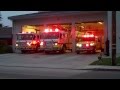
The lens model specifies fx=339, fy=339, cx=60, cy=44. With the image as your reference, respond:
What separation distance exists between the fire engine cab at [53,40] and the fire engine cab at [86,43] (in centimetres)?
184

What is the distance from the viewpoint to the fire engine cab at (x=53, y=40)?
3597 centimetres

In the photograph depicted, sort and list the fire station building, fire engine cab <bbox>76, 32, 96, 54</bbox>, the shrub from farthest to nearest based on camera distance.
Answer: the shrub
the fire station building
fire engine cab <bbox>76, 32, 96, 54</bbox>

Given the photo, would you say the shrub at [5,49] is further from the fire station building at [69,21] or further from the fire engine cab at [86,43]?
the fire engine cab at [86,43]

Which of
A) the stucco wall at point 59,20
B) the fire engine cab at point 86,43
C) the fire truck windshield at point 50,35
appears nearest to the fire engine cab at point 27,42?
the fire truck windshield at point 50,35

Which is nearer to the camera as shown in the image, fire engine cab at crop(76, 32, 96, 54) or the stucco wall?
fire engine cab at crop(76, 32, 96, 54)

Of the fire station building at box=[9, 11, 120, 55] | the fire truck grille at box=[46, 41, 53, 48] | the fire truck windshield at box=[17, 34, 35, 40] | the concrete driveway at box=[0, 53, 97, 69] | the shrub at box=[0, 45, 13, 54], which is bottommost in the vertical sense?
the concrete driveway at box=[0, 53, 97, 69]

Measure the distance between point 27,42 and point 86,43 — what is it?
6998mm

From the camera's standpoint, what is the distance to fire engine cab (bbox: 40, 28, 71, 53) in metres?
36.0

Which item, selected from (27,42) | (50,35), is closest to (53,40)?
(50,35)

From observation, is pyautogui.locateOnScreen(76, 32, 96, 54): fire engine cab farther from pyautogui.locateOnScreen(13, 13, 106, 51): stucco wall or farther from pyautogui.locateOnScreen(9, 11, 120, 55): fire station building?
pyautogui.locateOnScreen(13, 13, 106, 51): stucco wall

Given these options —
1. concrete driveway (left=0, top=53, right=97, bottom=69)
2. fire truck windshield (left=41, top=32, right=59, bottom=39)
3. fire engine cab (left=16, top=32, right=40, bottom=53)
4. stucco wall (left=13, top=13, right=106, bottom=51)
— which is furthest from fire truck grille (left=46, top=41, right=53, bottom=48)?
stucco wall (left=13, top=13, right=106, bottom=51)

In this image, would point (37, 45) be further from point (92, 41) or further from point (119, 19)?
point (119, 19)

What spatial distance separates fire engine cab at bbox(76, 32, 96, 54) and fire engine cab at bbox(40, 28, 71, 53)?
184cm
